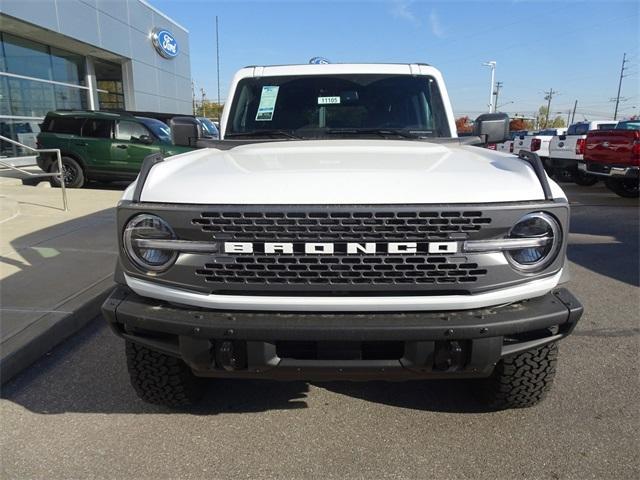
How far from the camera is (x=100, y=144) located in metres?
11.4

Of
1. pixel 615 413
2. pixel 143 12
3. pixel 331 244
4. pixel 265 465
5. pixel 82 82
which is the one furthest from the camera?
pixel 143 12

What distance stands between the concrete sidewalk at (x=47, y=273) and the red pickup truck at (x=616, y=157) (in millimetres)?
9564

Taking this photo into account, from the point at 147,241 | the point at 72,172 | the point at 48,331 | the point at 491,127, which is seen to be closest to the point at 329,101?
the point at 491,127

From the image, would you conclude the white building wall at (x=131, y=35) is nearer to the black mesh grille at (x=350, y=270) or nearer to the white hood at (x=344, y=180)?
the white hood at (x=344, y=180)

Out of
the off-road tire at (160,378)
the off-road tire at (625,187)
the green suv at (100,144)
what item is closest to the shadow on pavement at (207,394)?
the off-road tire at (160,378)

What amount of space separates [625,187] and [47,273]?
11.6 meters

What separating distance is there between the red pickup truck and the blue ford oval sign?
62.5 feet

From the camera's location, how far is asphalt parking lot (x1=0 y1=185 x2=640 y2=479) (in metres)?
2.26

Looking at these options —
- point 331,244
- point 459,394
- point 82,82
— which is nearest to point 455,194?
point 331,244

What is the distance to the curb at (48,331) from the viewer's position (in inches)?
121

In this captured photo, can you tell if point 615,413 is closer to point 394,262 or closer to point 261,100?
point 394,262

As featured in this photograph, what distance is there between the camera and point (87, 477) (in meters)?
2.21

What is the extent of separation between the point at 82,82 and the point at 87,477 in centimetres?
2073

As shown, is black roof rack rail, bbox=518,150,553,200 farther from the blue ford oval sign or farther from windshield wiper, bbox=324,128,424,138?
the blue ford oval sign
